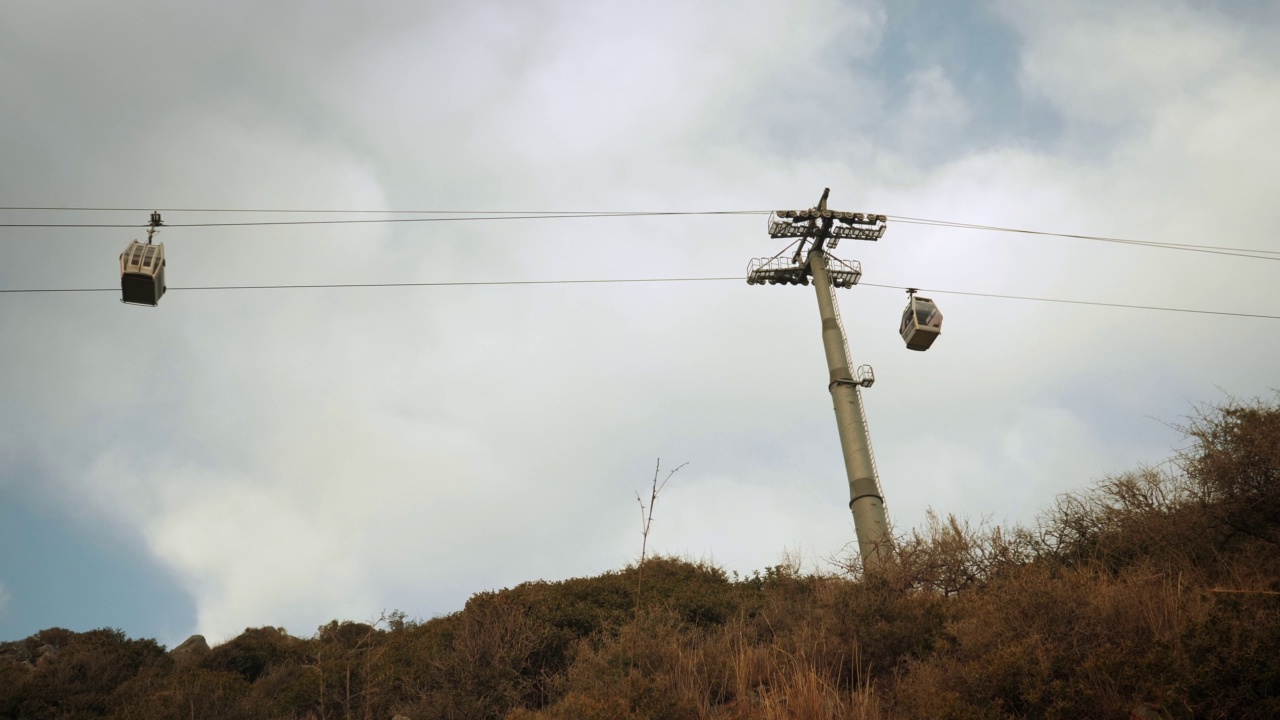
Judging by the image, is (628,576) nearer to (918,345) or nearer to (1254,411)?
(918,345)

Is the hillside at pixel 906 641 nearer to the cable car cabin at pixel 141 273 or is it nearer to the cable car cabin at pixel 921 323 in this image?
the cable car cabin at pixel 921 323

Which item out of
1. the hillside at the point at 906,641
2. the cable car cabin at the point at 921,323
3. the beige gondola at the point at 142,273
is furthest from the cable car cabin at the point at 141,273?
the cable car cabin at the point at 921,323

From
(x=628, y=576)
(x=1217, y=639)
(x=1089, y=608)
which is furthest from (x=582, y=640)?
(x=1217, y=639)

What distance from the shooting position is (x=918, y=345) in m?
18.0

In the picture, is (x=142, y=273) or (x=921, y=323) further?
(x=921, y=323)

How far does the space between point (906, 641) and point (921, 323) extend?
8.91 m

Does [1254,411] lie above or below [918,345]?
below

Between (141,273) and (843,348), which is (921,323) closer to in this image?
(843,348)

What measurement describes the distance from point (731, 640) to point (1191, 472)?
674 centimetres

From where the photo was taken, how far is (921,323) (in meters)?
17.6

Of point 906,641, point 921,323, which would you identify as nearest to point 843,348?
point 921,323

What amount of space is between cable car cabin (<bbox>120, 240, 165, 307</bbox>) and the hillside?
22.3 ft

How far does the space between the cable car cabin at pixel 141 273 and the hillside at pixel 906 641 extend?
6.80 metres

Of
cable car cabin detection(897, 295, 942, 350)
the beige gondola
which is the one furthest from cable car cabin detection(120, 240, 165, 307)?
cable car cabin detection(897, 295, 942, 350)
